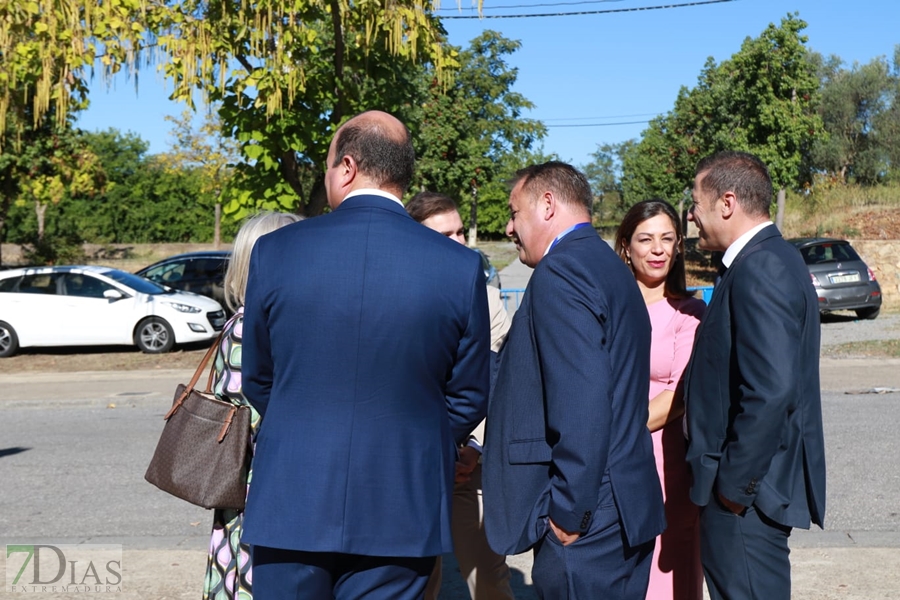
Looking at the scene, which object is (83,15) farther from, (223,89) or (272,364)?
(272,364)

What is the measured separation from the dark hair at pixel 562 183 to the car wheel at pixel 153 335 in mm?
13897

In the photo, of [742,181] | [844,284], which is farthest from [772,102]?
[742,181]

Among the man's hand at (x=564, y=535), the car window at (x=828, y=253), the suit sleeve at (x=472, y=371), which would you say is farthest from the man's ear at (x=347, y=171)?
the car window at (x=828, y=253)

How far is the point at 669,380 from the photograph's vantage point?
3.88 m

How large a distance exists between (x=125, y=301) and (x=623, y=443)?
572 inches

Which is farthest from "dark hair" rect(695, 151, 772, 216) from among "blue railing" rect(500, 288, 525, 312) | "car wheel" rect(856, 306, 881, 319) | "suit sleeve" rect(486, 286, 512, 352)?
"car wheel" rect(856, 306, 881, 319)

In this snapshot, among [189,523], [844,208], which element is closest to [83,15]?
[189,523]

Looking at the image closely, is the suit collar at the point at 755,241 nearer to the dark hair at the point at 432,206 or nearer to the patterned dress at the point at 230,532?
the dark hair at the point at 432,206

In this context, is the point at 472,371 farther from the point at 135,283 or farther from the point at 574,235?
the point at 135,283

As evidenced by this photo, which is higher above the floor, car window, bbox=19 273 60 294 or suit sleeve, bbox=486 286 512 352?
suit sleeve, bbox=486 286 512 352

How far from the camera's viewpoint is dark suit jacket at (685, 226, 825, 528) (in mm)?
3006

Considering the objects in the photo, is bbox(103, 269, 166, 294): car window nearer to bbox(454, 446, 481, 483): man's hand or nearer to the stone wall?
bbox(454, 446, 481, 483): man's hand

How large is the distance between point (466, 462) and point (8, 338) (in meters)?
14.4

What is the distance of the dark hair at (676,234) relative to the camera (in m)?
4.18
